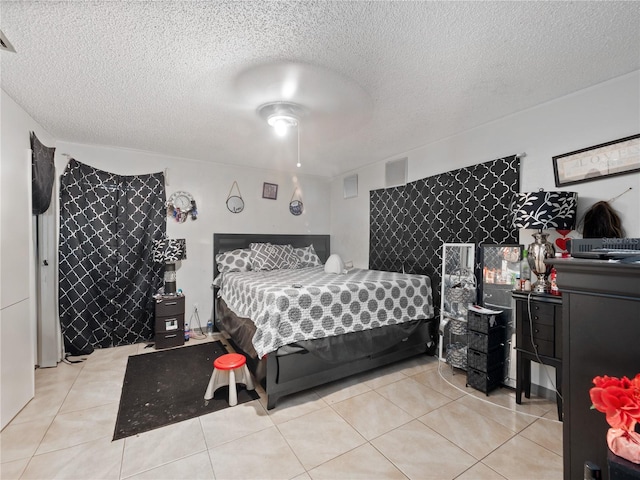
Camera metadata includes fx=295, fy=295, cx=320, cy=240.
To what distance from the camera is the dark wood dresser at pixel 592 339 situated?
84 centimetres

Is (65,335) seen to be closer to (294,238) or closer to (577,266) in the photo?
(294,238)

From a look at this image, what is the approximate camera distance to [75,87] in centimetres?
223

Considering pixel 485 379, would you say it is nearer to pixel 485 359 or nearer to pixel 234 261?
pixel 485 359

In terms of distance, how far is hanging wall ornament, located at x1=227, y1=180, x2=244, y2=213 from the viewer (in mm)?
4449

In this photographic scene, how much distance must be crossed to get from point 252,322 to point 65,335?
2.37 m

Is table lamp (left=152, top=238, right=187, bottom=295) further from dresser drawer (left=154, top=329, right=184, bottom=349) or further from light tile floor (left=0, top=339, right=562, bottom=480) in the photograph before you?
light tile floor (left=0, top=339, right=562, bottom=480)

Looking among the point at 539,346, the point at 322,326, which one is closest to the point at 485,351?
the point at 539,346

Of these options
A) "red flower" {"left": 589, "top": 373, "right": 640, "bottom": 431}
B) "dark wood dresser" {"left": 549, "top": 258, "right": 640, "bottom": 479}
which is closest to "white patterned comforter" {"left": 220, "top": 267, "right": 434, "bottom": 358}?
"dark wood dresser" {"left": 549, "top": 258, "right": 640, "bottom": 479}

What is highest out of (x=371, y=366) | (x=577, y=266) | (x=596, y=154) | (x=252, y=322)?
(x=596, y=154)

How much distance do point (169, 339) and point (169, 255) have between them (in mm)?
1029

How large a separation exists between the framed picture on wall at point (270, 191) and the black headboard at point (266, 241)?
633 mm

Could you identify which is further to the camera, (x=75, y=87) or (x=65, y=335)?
(x=65, y=335)

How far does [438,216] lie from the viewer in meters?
3.39

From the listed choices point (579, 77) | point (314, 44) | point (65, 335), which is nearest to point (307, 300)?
point (314, 44)
